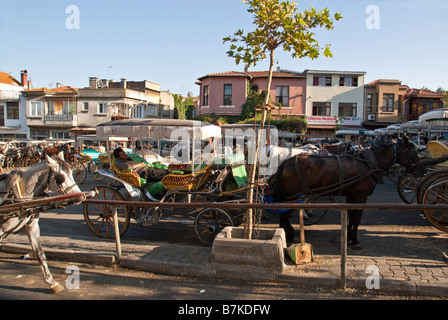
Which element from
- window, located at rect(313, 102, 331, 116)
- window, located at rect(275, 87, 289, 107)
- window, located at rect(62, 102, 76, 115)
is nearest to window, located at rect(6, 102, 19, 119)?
window, located at rect(62, 102, 76, 115)

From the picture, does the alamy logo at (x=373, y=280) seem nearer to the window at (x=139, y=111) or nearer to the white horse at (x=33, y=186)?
the white horse at (x=33, y=186)

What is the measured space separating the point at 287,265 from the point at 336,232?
2.55 metres

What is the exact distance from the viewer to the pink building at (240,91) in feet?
111

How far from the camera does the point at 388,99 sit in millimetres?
36969

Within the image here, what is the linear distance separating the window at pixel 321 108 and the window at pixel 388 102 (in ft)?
20.5

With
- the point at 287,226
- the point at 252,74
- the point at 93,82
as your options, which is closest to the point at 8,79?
the point at 93,82

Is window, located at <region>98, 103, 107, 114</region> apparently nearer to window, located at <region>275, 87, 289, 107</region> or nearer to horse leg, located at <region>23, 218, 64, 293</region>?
window, located at <region>275, 87, 289, 107</region>

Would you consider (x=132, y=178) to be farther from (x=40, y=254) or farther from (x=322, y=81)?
(x=322, y=81)

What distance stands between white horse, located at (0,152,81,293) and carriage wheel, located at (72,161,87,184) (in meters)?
11.4

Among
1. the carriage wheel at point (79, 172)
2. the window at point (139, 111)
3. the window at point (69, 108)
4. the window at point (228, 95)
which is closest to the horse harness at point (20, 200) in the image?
the carriage wheel at point (79, 172)

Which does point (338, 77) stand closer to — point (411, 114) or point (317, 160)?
point (411, 114)

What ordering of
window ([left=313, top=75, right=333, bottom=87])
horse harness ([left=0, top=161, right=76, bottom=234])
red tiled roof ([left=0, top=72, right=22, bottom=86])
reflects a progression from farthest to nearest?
red tiled roof ([left=0, top=72, right=22, bottom=86])
window ([left=313, top=75, right=333, bottom=87])
horse harness ([left=0, top=161, right=76, bottom=234])

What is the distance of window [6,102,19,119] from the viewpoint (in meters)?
40.7
